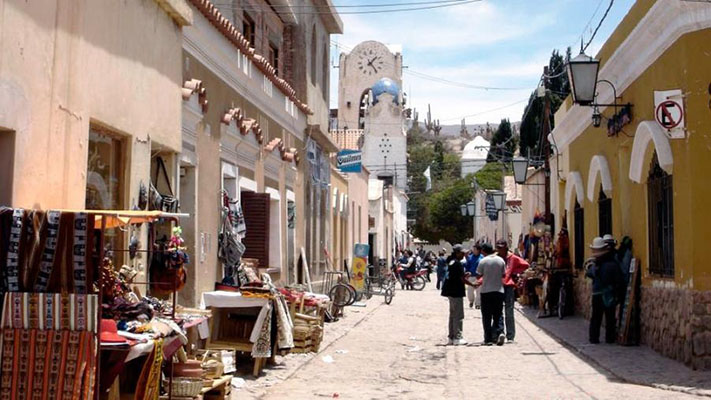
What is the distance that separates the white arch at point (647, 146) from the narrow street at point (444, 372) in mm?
2750

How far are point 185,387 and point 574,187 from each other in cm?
1347

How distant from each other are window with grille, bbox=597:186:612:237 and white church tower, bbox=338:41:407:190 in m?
44.1

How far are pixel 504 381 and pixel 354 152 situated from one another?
605 inches

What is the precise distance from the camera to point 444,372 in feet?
34.5

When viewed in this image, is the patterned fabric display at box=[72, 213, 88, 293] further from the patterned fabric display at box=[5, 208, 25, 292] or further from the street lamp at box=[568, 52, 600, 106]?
the street lamp at box=[568, 52, 600, 106]

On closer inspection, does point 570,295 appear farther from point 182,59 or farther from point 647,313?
point 182,59

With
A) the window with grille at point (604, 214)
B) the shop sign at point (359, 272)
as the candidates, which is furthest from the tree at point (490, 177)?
the window with grille at point (604, 214)

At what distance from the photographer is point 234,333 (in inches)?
418

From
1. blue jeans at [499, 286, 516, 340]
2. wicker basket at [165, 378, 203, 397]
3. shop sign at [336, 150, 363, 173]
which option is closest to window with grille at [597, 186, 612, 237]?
blue jeans at [499, 286, 516, 340]

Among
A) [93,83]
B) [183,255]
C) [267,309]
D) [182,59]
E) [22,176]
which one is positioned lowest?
[267,309]

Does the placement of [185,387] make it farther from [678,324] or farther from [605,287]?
[605,287]

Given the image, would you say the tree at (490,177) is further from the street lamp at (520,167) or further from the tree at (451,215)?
the street lamp at (520,167)

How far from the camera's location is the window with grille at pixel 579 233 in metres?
18.3

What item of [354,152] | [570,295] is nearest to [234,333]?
[570,295]
